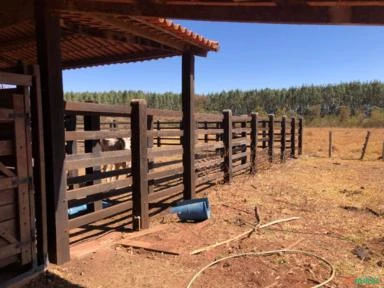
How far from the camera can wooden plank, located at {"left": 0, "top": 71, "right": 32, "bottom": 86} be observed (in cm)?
365

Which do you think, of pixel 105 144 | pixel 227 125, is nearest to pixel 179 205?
pixel 227 125

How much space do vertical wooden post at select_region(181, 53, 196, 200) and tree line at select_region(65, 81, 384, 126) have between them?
175 ft

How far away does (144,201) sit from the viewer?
20.0ft

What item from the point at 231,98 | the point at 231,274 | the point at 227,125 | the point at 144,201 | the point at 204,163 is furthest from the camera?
the point at 231,98

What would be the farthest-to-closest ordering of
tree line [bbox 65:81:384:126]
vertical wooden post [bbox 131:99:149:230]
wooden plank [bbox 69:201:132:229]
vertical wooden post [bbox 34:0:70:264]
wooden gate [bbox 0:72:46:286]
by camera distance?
tree line [bbox 65:81:384:126]
vertical wooden post [bbox 131:99:149:230]
wooden plank [bbox 69:201:132:229]
vertical wooden post [bbox 34:0:70:264]
wooden gate [bbox 0:72:46:286]

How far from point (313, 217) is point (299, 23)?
435 centimetres

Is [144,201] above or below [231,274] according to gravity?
above

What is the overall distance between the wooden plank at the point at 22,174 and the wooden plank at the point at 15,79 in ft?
0.42

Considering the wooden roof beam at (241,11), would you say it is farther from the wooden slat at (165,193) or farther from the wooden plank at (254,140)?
the wooden plank at (254,140)

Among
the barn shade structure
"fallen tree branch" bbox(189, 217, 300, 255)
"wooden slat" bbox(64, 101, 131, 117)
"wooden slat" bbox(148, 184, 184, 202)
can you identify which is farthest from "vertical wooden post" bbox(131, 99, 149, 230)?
"fallen tree branch" bbox(189, 217, 300, 255)

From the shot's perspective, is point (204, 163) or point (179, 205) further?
point (204, 163)

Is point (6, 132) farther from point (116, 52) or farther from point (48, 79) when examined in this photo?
point (116, 52)

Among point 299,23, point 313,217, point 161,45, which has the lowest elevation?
point 313,217

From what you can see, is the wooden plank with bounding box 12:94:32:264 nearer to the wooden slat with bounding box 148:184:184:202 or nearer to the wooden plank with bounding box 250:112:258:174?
the wooden slat with bounding box 148:184:184:202
